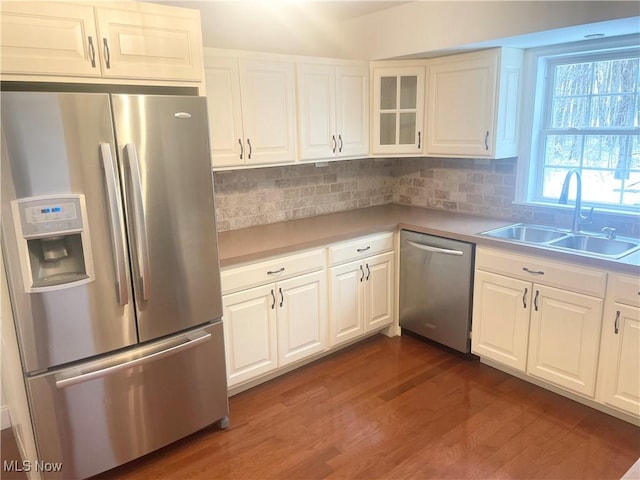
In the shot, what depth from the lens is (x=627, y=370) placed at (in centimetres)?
230

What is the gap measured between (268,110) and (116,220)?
4.24 ft

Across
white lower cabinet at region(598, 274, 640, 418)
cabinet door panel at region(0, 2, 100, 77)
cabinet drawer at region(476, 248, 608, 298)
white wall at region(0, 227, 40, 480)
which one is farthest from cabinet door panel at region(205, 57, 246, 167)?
white lower cabinet at region(598, 274, 640, 418)

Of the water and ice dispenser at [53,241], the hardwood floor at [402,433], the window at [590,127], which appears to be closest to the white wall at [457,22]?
the window at [590,127]

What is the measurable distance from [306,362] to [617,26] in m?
2.60

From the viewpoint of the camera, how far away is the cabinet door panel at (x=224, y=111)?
258 centimetres

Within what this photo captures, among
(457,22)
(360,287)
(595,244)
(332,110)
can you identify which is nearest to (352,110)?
(332,110)

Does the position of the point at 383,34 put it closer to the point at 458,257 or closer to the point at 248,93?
the point at 248,93

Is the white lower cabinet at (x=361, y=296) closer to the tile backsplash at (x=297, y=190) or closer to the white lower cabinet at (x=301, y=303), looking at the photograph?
the white lower cabinet at (x=301, y=303)

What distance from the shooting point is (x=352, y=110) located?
3262 mm

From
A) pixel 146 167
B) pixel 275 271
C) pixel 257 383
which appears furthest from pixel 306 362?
pixel 146 167

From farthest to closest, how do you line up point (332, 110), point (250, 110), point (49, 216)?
point (332, 110) < point (250, 110) < point (49, 216)

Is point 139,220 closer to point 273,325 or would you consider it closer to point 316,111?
point 273,325

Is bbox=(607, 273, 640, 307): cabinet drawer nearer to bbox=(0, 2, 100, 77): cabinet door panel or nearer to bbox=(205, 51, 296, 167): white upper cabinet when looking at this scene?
bbox=(205, 51, 296, 167): white upper cabinet

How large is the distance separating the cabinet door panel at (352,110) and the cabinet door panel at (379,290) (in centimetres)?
81
